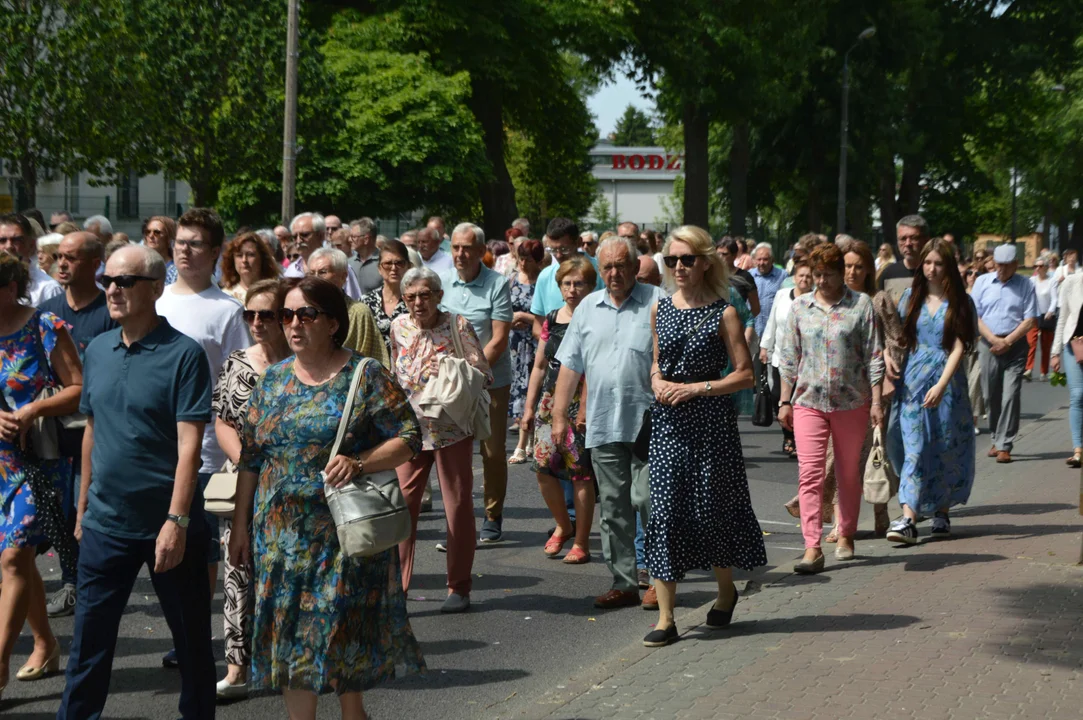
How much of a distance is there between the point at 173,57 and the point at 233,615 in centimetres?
2115

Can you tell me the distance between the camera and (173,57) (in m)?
25.4

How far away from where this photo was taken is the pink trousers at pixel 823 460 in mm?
8195

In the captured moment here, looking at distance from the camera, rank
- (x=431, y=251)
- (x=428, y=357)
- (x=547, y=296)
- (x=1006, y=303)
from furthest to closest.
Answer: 1. (x=1006, y=303)
2. (x=431, y=251)
3. (x=547, y=296)
4. (x=428, y=357)

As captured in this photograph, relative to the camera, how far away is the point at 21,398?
608 centimetres

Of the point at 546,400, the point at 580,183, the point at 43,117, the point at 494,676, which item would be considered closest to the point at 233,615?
the point at 494,676

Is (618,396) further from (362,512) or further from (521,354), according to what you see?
(521,354)

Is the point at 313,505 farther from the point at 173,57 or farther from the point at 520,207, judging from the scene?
the point at 520,207

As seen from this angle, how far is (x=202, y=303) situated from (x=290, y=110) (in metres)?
17.4

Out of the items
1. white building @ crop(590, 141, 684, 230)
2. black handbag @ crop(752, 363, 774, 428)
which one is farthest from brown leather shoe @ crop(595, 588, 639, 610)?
white building @ crop(590, 141, 684, 230)

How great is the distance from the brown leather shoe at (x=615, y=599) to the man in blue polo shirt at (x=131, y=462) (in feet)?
9.44

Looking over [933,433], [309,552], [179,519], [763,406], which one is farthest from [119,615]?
→ [763,406]

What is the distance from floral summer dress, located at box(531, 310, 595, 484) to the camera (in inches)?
331

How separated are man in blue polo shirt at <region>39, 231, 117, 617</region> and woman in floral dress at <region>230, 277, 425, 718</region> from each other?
1810mm

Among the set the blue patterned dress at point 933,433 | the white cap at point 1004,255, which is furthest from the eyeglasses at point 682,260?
the white cap at point 1004,255
